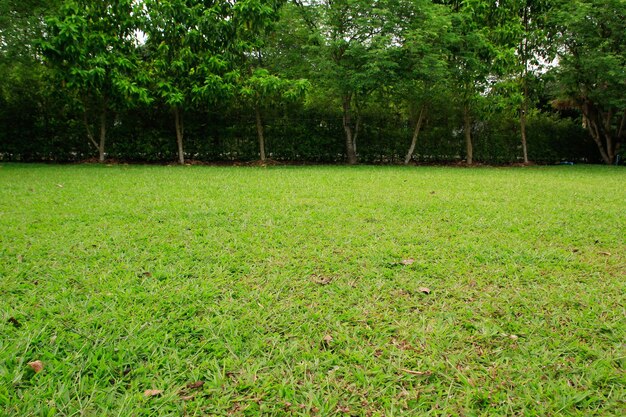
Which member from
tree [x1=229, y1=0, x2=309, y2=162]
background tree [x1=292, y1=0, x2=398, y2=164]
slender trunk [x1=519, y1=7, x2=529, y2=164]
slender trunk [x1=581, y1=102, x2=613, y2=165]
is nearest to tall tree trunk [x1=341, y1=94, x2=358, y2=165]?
background tree [x1=292, y1=0, x2=398, y2=164]

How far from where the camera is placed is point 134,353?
167cm

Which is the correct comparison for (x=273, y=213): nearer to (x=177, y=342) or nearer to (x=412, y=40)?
(x=177, y=342)

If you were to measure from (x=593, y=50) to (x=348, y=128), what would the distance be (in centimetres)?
803

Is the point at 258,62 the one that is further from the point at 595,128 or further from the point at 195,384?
the point at 595,128

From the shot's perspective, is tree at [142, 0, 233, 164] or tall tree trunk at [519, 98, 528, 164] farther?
tall tree trunk at [519, 98, 528, 164]

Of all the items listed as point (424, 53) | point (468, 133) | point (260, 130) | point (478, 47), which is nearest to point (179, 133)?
point (260, 130)

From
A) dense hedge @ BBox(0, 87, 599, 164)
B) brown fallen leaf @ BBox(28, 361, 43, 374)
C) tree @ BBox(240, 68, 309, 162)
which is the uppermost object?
tree @ BBox(240, 68, 309, 162)

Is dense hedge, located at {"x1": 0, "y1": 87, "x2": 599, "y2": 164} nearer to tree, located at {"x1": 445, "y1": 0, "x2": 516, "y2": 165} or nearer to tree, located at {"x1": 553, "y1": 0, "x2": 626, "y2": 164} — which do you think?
tree, located at {"x1": 445, "y1": 0, "x2": 516, "y2": 165}

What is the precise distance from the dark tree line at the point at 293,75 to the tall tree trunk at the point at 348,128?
0.16 feet

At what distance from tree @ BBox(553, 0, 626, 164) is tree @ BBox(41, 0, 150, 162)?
1272 centimetres

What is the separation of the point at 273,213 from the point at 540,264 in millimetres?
2715

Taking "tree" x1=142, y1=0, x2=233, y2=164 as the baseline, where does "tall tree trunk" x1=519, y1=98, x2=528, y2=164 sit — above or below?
below

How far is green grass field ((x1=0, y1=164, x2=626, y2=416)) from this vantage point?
4.72 ft

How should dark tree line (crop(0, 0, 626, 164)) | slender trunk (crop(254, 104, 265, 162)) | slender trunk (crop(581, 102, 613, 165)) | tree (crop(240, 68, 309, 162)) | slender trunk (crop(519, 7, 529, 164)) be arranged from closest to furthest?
dark tree line (crop(0, 0, 626, 164)) → tree (crop(240, 68, 309, 162)) → slender trunk (crop(254, 104, 265, 162)) → slender trunk (crop(519, 7, 529, 164)) → slender trunk (crop(581, 102, 613, 165))
